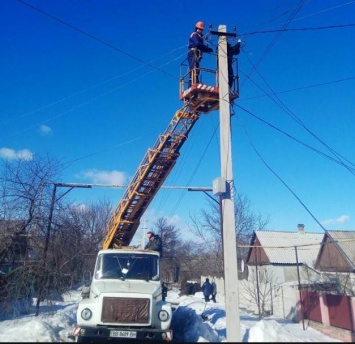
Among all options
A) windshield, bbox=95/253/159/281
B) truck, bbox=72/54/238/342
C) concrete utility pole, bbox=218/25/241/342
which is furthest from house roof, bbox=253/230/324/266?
concrete utility pole, bbox=218/25/241/342

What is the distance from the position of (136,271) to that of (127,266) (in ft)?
0.93

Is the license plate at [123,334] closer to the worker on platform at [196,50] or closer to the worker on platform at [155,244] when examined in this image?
the worker on platform at [155,244]

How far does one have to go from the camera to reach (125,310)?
7754 mm

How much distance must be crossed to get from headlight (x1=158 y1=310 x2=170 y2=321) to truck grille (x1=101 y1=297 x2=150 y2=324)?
31 cm

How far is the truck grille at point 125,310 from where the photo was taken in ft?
25.1

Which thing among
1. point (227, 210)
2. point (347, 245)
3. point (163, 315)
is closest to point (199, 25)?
point (227, 210)

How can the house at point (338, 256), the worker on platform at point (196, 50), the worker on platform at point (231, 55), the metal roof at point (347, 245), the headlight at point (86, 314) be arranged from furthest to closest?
the metal roof at point (347, 245), the house at point (338, 256), the worker on platform at point (196, 50), the worker on platform at point (231, 55), the headlight at point (86, 314)

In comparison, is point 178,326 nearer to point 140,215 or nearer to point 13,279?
point 140,215

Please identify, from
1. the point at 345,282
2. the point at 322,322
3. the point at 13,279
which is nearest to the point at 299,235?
the point at 345,282

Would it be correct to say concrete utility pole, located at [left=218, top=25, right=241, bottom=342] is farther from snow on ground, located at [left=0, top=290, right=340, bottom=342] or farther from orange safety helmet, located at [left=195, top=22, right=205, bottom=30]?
orange safety helmet, located at [left=195, top=22, right=205, bottom=30]

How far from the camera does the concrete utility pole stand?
23.7 ft

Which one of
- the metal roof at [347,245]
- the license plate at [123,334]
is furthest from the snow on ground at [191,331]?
the metal roof at [347,245]

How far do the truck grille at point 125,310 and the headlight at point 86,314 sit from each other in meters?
0.31

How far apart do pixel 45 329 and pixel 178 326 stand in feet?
13.6
